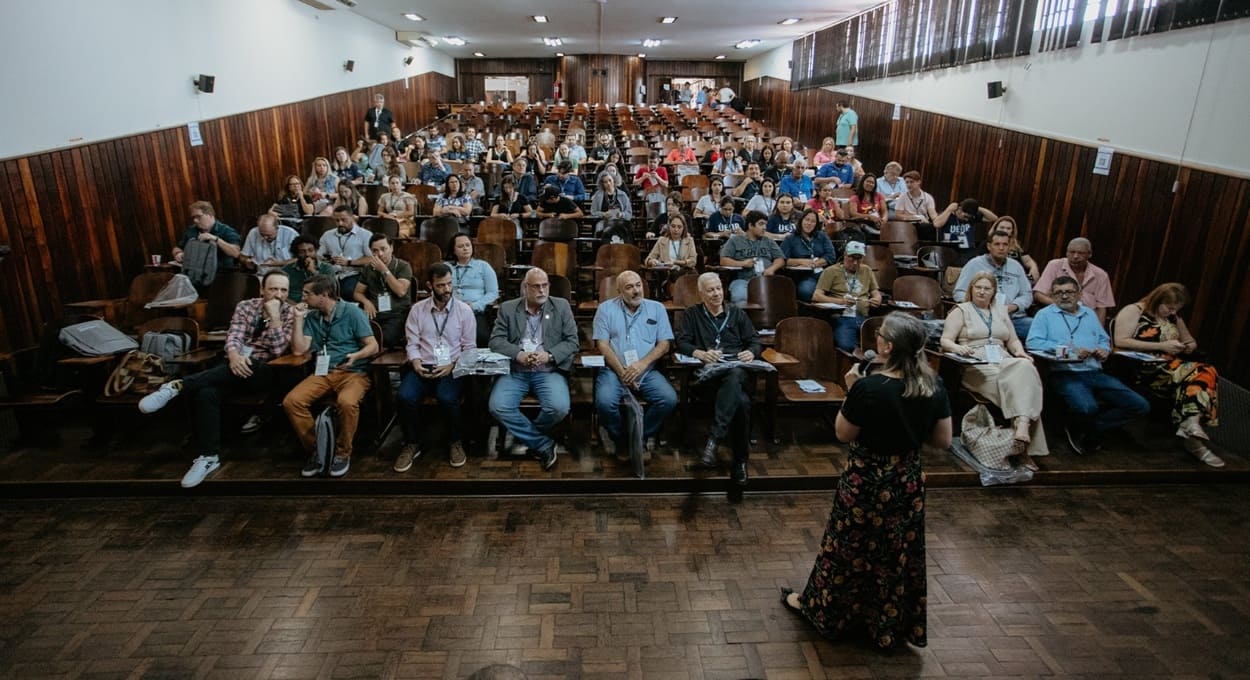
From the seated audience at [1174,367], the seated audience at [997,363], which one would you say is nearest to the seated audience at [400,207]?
the seated audience at [997,363]

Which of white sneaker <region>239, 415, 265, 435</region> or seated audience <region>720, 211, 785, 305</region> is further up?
seated audience <region>720, 211, 785, 305</region>

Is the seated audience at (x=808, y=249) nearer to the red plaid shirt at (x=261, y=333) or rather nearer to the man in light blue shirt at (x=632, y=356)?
the man in light blue shirt at (x=632, y=356)

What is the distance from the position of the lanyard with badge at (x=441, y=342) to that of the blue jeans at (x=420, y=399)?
0.12m

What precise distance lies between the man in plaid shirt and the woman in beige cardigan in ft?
9.18

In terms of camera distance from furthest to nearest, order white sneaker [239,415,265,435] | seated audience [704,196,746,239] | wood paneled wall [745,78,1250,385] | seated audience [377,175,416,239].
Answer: seated audience [377,175,416,239]
seated audience [704,196,746,239]
wood paneled wall [745,78,1250,385]
white sneaker [239,415,265,435]

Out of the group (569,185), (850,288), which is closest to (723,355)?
(850,288)

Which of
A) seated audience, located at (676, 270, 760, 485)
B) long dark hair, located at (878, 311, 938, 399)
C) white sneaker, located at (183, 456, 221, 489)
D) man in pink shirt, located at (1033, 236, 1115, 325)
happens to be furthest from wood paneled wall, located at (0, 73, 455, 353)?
man in pink shirt, located at (1033, 236, 1115, 325)

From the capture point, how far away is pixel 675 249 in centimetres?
541

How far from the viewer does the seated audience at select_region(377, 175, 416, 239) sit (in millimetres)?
6262

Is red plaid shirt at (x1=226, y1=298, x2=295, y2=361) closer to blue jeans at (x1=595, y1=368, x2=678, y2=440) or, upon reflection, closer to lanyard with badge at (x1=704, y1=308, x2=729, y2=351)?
blue jeans at (x1=595, y1=368, x2=678, y2=440)

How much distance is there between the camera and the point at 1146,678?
87.5 inches

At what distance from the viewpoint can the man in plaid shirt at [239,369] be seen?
11.4ft

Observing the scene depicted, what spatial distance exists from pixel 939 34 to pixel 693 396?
7.05 metres

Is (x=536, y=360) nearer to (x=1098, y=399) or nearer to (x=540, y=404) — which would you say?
(x=540, y=404)
